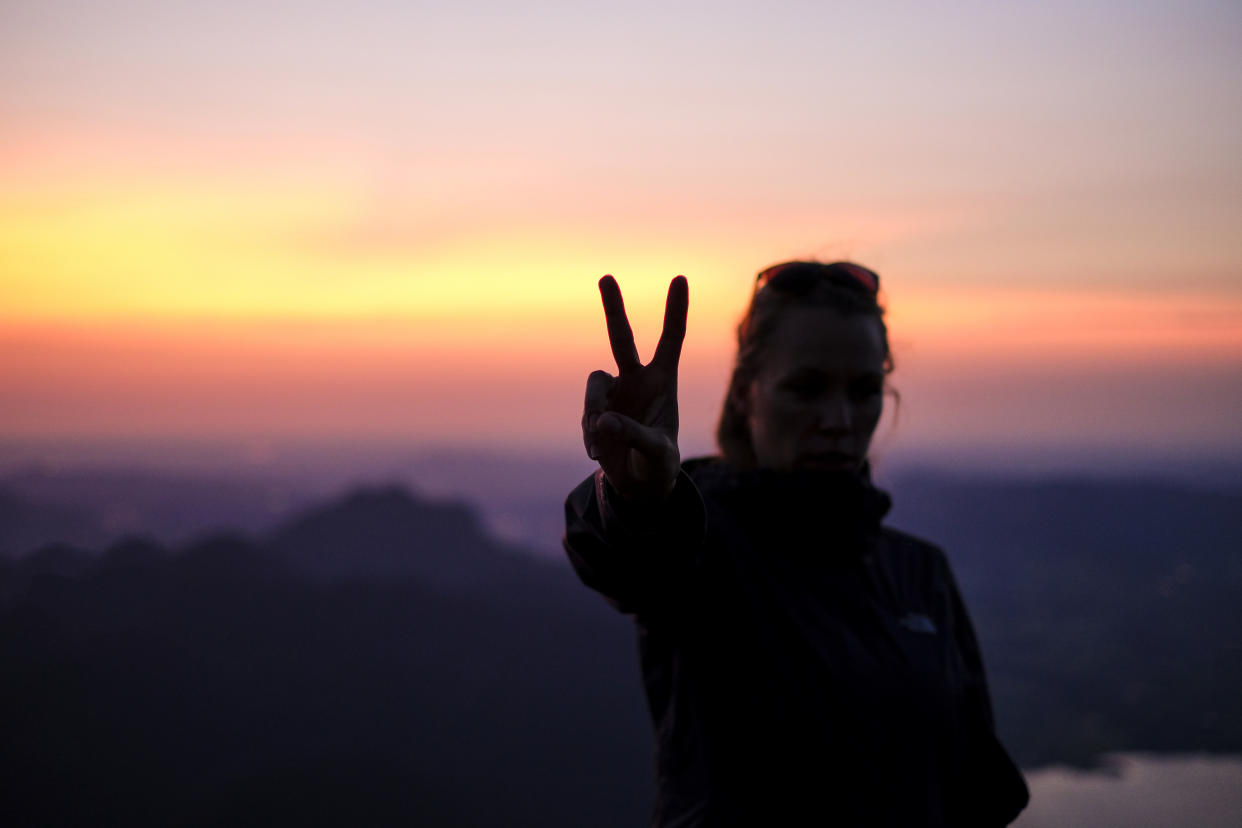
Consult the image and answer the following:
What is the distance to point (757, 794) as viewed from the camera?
7.20 feet

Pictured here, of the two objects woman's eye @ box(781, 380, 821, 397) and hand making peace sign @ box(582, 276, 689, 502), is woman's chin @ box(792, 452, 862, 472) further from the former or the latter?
hand making peace sign @ box(582, 276, 689, 502)

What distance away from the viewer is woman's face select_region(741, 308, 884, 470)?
8.57ft

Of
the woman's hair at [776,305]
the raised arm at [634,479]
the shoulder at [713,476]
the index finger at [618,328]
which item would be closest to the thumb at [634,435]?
the raised arm at [634,479]

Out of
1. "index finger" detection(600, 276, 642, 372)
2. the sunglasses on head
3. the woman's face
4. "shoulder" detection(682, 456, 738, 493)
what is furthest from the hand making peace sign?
the sunglasses on head

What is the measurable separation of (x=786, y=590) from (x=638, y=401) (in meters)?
0.89

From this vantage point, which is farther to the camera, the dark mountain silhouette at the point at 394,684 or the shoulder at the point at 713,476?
the dark mountain silhouette at the point at 394,684

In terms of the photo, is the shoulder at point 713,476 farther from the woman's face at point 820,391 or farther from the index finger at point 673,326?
the index finger at point 673,326

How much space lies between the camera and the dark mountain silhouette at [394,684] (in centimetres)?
633

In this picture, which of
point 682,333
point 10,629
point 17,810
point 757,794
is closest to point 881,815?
point 757,794

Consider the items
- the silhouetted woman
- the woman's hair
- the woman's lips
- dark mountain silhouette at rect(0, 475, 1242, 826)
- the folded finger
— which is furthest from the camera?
dark mountain silhouette at rect(0, 475, 1242, 826)

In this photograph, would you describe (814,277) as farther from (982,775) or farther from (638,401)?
(982,775)

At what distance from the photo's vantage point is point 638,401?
1.83 m

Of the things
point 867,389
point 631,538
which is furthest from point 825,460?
point 631,538

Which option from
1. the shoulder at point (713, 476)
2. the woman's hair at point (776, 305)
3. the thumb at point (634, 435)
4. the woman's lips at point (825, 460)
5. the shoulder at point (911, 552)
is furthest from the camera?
the shoulder at point (911, 552)
